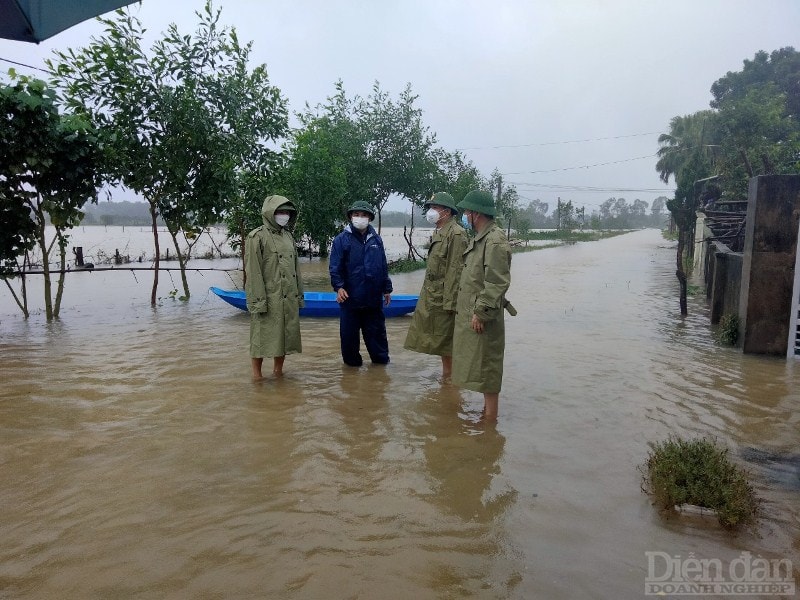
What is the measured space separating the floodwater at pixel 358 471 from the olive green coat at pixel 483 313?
1.47 ft

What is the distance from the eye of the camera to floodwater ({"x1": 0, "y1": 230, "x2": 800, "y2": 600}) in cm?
272

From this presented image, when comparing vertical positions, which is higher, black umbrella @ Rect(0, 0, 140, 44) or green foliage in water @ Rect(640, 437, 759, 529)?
black umbrella @ Rect(0, 0, 140, 44)

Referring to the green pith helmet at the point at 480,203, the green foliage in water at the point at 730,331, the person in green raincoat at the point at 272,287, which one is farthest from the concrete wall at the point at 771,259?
the person in green raincoat at the point at 272,287

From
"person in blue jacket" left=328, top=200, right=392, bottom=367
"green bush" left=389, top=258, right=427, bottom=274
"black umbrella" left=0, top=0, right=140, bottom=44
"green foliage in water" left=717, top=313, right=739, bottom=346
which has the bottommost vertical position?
"green foliage in water" left=717, top=313, right=739, bottom=346

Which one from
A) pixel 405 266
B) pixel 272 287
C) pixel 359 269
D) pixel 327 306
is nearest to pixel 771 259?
pixel 359 269

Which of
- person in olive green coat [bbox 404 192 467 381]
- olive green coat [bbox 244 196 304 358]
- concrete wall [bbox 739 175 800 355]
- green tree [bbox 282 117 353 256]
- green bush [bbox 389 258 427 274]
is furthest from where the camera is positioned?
green bush [bbox 389 258 427 274]

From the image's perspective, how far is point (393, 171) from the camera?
21.1 metres

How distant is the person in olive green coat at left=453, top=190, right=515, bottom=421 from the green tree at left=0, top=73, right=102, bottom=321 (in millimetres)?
7124

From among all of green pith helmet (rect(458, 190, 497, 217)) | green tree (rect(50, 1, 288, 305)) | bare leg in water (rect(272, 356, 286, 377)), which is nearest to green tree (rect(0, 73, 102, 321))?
green tree (rect(50, 1, 288, 305))

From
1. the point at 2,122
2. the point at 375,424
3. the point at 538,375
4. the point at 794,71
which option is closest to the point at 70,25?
the point at 375,424

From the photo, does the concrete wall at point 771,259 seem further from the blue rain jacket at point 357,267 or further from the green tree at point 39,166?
the green tree at point 39,166

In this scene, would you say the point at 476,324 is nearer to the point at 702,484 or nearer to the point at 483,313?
the point at 483,313

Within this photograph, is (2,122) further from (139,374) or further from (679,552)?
(679,552)

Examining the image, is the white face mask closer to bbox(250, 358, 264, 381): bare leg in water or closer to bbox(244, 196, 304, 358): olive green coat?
bbox(244, 196, 304, 358): olive green coat
